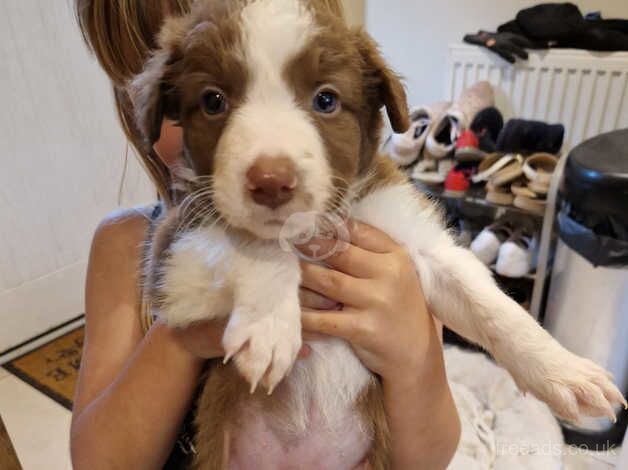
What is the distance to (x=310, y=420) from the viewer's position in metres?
1.09

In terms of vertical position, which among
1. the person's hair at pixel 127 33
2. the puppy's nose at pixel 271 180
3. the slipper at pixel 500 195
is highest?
the person's hair at pixel 127 33

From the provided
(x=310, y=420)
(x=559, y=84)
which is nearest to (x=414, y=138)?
(x=559, y=84)

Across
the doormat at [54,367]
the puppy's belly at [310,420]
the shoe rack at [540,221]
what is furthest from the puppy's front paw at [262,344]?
the doormat at [54,367]

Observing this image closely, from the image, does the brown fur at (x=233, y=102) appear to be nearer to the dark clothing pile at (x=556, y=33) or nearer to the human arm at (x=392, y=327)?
the human arm at (x=392, y=327)

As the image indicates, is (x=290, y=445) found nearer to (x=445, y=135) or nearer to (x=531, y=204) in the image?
(x=531, y=204)

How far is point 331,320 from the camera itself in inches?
38.6

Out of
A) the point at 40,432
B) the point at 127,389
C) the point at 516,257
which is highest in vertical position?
the point at 127,389

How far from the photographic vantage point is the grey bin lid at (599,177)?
6.73ft

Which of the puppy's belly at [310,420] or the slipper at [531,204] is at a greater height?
the puppy's belly at [310,420]

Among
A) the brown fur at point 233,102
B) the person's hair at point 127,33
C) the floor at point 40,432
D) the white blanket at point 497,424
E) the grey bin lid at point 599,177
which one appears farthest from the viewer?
the floor at point 40,432

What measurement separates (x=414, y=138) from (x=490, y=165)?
438 millimetres

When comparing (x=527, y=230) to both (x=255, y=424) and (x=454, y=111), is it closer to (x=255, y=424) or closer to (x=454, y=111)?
(x=454, y=111)

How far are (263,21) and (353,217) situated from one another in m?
0.41

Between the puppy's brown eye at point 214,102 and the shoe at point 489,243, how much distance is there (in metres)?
2.26
